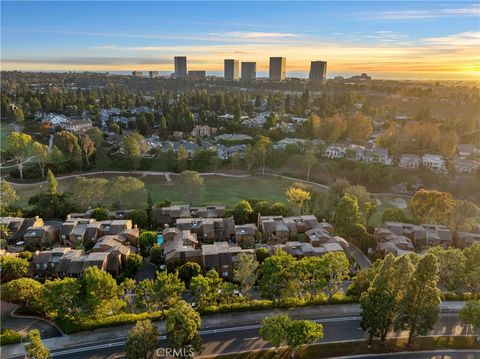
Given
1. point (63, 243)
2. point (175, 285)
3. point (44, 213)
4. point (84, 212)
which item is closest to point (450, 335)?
point (175, 285)

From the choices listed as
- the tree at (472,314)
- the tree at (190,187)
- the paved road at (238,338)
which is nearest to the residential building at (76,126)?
the tree at (190,187)

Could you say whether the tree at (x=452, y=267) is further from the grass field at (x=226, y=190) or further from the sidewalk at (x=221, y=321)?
the grass field at (x=226, y=190)

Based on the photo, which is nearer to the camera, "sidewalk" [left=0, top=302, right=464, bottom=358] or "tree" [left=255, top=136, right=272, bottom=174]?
"sidewalk" [left=0, top=302, right=464, bottom=358]

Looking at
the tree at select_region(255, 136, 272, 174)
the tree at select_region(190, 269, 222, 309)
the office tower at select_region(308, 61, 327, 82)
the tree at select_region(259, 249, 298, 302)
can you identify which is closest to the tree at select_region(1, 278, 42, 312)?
the tree at select_region(190, 269, 222, 309)

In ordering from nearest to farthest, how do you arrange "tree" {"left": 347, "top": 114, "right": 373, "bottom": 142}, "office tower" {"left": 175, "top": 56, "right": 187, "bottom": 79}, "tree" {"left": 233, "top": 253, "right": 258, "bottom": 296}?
"tree" {"left": 233, "top": 253, "right": 258, "bottom": 296} → "tree" {"left": 347, "top": 114, "right": 373, "bottom": 142} → "office tower" {"left": 175, "top": 56, "right": 187, "bottom": 79}

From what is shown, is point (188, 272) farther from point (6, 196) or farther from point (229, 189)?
point (229, 189)

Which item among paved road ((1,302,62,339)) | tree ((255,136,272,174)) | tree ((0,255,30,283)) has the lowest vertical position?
paved road ((1,302,62,339))

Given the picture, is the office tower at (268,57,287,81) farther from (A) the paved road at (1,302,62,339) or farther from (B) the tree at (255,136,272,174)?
(A) the paved road at (1,302,62,339)
